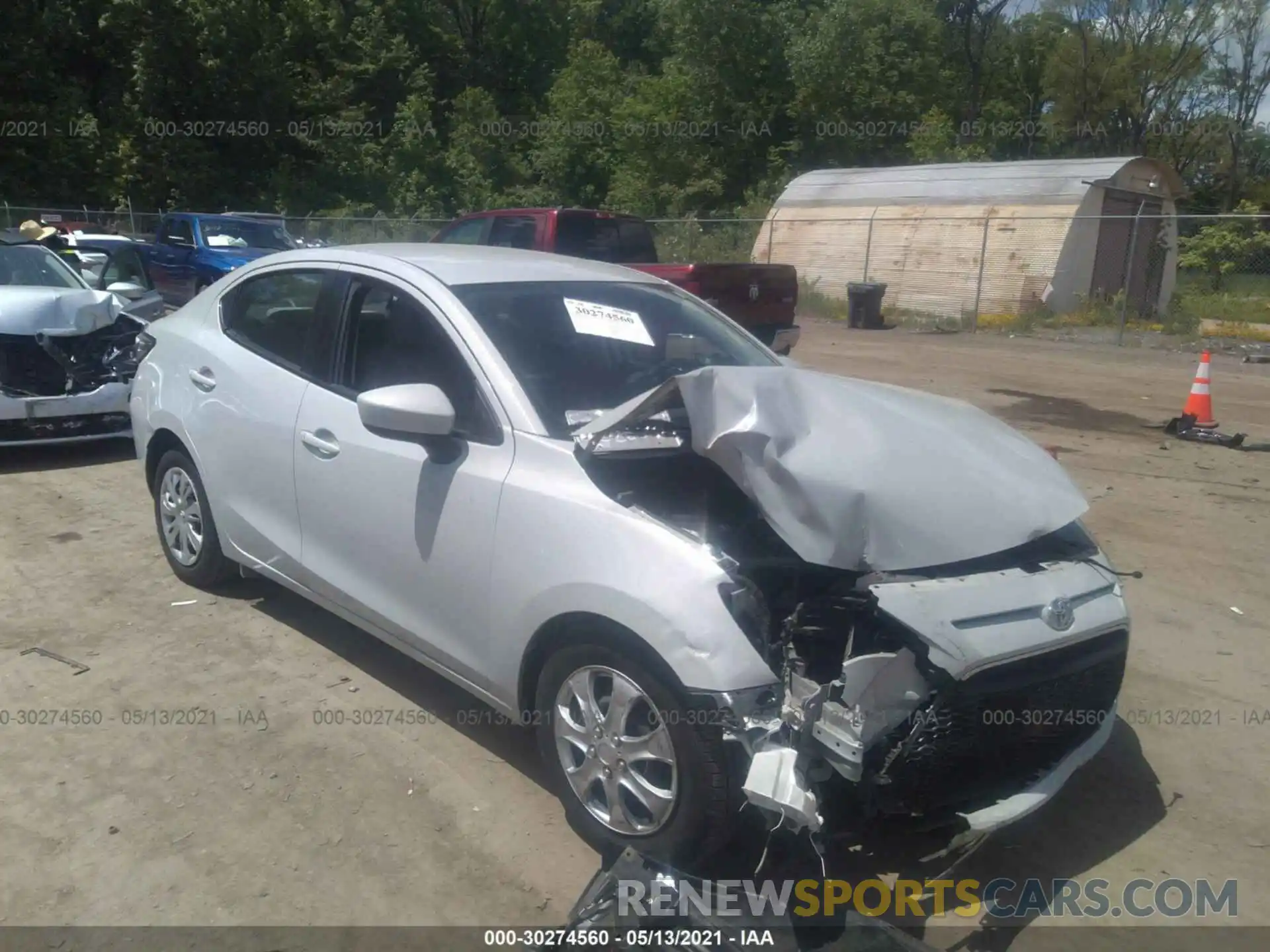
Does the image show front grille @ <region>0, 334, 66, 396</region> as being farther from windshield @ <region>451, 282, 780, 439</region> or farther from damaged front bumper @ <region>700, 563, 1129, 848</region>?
damaged front bumper @ <region>700, 563, 1129, 848</region>

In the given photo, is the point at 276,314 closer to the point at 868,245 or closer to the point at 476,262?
the point at 476,262

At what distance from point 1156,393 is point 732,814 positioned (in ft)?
38.8

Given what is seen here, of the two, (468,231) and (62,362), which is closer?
(62,362)

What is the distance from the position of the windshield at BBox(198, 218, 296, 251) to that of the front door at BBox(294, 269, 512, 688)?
12028mm

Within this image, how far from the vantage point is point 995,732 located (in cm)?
309

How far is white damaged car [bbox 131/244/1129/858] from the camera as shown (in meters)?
2.94

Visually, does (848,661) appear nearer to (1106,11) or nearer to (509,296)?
(509,296)

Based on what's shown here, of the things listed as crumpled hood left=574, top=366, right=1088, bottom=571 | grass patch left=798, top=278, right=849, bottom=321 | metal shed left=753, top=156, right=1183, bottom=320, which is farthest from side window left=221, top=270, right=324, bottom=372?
grass patch left=798, top=278, right=849, bottom=321

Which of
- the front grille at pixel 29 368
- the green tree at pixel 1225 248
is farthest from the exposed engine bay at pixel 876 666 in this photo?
the green tree at pixel 1225 248

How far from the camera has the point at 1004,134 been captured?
43.8 meters

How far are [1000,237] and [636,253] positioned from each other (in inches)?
479

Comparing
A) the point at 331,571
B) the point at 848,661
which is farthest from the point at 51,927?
the point at 848,661

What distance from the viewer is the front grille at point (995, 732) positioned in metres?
2.94

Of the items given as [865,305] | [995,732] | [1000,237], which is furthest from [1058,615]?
[1000,237]
